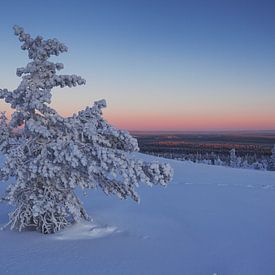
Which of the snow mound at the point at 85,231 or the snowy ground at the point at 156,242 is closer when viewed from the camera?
the snowy ground at the point at 156,242

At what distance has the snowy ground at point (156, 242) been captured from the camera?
19.4 ft

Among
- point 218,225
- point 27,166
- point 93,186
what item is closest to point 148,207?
point 218,225

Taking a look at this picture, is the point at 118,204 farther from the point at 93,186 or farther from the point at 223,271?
the point at 223,271

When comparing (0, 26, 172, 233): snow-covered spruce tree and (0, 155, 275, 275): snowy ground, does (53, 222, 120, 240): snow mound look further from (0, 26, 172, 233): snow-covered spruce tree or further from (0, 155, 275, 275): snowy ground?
(0, 26, 172, 233): snow-covered spruce tree

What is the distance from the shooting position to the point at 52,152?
6914 millimetres

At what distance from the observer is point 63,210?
7.05 metres

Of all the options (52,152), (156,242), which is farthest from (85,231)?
(52,152)

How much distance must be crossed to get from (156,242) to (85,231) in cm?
145

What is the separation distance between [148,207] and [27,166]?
4561 mm

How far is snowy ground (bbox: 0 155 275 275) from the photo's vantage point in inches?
232

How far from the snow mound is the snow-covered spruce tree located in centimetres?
22

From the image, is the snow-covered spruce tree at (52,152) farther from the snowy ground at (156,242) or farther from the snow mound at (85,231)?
the snowy ground at (156,242)

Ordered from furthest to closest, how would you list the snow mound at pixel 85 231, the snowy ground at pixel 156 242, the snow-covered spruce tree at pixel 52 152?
the snow mound at pixel 85 231 < the snow-covered spruce tree at pixel 52 152 < the snowy ground at pixel 156 242

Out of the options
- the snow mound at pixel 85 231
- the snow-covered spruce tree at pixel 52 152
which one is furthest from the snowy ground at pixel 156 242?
the snow-covered spruce tree at pixel 52 152
